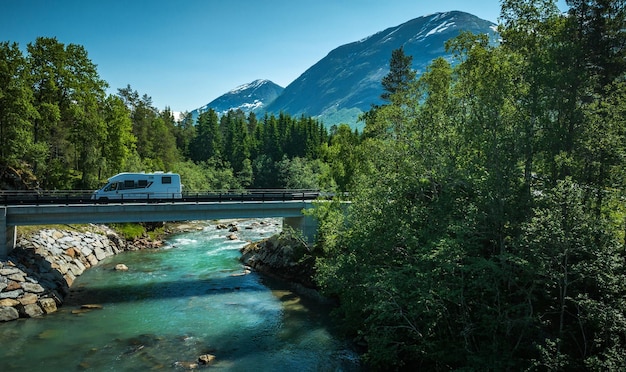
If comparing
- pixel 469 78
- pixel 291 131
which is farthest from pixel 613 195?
pixel 291 131

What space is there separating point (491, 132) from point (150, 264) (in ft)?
106

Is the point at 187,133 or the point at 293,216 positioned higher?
the point at 187,133

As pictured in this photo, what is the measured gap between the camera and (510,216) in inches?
653

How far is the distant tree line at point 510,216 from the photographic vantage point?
14531 mm

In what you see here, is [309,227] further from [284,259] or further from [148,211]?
[148,211]

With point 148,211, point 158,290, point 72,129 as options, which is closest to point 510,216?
point 158,290

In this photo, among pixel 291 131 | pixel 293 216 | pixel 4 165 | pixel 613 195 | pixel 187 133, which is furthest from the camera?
pixel 187 133

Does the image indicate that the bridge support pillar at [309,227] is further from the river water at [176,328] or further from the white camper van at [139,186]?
the white camper van at [139,186]

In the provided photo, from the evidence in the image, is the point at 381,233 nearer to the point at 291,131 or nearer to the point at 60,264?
the point at 60,264

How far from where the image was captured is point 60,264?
105 feet

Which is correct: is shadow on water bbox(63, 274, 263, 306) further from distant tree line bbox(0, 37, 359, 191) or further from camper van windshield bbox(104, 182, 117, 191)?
distant tree line bbox(0, 37, 359, 191)

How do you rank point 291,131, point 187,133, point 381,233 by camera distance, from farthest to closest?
point 187,133
point 291,131
point 381,233

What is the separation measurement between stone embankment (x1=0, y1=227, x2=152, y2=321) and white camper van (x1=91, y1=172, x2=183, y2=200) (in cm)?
505

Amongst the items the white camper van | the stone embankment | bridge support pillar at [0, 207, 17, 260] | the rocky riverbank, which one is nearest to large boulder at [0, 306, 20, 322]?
the stone embankment
